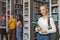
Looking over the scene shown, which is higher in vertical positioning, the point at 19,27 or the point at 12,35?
the point at 19,27

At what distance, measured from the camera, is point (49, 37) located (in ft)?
13.2

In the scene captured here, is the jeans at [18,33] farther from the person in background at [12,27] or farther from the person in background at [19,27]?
the person in background at [12,27]

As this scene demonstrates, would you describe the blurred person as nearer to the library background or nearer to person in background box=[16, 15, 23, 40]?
person in background box=[16, 15, 23, 40]

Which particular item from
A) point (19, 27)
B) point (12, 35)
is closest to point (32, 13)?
point (19, 27)

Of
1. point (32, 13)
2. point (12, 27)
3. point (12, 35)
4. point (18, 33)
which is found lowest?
point (12, 35)

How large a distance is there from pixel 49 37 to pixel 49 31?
0.14 metres

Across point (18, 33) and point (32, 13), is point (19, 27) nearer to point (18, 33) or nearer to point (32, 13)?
point (18, 33)

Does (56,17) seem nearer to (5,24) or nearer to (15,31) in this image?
(15,31)

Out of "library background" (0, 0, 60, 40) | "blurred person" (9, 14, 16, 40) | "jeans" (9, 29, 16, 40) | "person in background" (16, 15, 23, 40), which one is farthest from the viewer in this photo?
"jeans" (9, 29, 16, 40)

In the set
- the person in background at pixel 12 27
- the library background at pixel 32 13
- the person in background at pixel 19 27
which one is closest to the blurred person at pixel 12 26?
the person in background at pixel 12 27

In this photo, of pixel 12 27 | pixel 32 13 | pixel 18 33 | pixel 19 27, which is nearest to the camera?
pixel 32 13

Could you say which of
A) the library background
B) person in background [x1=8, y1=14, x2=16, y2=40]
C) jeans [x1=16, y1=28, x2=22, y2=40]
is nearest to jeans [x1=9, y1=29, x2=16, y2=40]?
person in background [x1=8, y1=14, x2=16, y2=40]

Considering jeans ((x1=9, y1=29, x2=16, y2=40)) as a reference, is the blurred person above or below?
above

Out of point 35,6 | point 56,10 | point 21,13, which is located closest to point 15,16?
point 21,13
